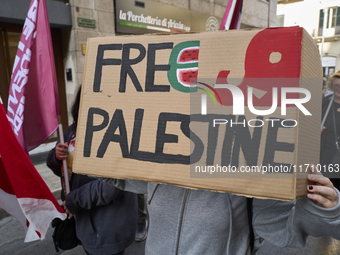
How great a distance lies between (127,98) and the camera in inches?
47.6

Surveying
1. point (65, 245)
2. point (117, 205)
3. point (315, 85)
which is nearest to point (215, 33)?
point (315, 85)

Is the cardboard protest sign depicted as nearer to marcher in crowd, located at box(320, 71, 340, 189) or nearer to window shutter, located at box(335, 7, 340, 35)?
marcher in crowd, located at box(320, 71, 340, 189)

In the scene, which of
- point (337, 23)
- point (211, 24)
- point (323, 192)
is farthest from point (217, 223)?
point (337, 23)

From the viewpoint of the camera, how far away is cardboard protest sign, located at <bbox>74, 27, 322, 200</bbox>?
0.96 metres

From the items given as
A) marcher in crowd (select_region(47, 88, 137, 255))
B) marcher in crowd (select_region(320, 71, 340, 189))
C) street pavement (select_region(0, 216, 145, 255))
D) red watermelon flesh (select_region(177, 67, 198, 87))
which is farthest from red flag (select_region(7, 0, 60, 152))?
marcher in crowd (select_region(320, 71, 340, 189))

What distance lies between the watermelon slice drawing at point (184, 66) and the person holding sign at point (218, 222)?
1.55ft

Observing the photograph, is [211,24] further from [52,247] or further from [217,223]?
[217,223]

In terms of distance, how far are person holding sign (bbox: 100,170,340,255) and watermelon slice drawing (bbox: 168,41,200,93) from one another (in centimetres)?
47

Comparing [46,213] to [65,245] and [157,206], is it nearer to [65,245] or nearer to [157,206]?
[65,245]

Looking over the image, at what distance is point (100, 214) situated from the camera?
1.93 metres

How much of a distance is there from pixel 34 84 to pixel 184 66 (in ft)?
4.63

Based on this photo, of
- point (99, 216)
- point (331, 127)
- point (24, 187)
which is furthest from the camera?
point (331, 127)

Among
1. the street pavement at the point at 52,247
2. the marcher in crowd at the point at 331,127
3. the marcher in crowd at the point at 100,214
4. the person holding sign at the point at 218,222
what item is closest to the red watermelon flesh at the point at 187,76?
the person holding sign at the point at 218,222

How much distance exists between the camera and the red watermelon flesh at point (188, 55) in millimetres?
1118
